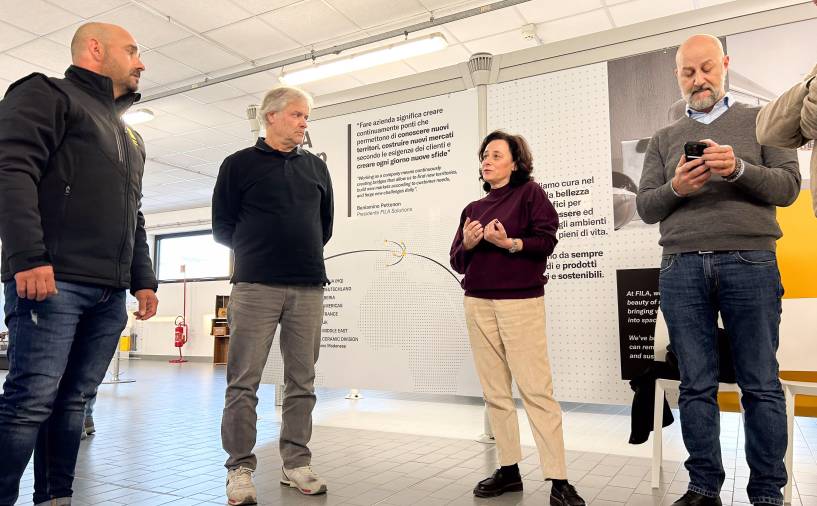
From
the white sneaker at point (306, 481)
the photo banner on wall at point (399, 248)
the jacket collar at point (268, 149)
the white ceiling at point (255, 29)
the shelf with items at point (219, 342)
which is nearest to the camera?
the white sneaker at point (306, 481)

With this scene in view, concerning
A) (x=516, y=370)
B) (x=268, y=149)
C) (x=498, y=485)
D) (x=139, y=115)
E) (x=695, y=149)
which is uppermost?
(x=139, y=115)

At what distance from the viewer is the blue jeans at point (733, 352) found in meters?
1.75

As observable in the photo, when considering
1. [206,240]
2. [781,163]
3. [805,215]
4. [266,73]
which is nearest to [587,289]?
[805,215]

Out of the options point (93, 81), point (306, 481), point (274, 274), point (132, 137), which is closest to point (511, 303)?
point (274, 274)

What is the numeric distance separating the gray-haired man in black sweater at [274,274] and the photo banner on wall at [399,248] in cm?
133

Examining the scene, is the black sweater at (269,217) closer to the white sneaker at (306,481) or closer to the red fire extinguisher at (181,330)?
the white sneaker at (306,481)

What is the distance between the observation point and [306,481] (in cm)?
218

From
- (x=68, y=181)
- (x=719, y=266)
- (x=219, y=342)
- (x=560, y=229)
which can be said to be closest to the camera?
(x=68, y=181)

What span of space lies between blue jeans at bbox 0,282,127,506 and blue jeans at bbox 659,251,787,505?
1.82 meters

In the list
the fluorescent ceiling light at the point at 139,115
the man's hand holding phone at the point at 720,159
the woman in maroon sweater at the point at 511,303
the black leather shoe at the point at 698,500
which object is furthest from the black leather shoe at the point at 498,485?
the fluorescent ceiling light at the point at 139,115

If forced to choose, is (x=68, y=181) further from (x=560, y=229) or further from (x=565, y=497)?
(x=560, y=229)

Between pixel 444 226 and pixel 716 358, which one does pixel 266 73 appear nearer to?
pixel 444 226

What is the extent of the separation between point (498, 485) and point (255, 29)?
488 centimetres

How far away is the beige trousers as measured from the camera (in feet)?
6.48
